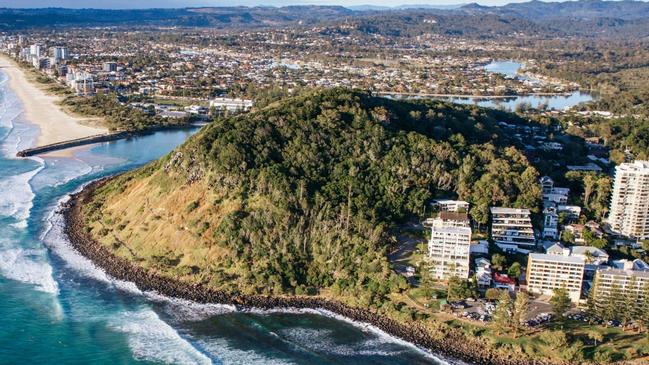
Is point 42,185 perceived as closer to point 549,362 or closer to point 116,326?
point 116,326

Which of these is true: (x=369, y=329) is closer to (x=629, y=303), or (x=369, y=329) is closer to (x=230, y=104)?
(x=629, y=303)

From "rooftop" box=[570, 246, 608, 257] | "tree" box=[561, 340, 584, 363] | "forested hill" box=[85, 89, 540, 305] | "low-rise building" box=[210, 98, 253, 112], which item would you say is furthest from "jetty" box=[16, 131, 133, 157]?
"tree" box=[561, 340, 584, 363]

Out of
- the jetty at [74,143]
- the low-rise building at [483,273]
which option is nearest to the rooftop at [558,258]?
the low-rise building at [483,273]

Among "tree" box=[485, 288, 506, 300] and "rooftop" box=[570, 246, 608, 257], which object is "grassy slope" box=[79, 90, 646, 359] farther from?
"rooftop" box=[570, 246, 608, 257]

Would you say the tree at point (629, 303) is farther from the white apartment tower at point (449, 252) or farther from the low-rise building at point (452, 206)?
the low-rise building at point (452, 206)

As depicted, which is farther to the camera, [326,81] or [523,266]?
[326,81]

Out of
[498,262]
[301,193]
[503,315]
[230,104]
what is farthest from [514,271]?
[230,104]

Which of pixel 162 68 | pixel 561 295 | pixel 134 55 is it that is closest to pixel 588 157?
pixel 561 295
